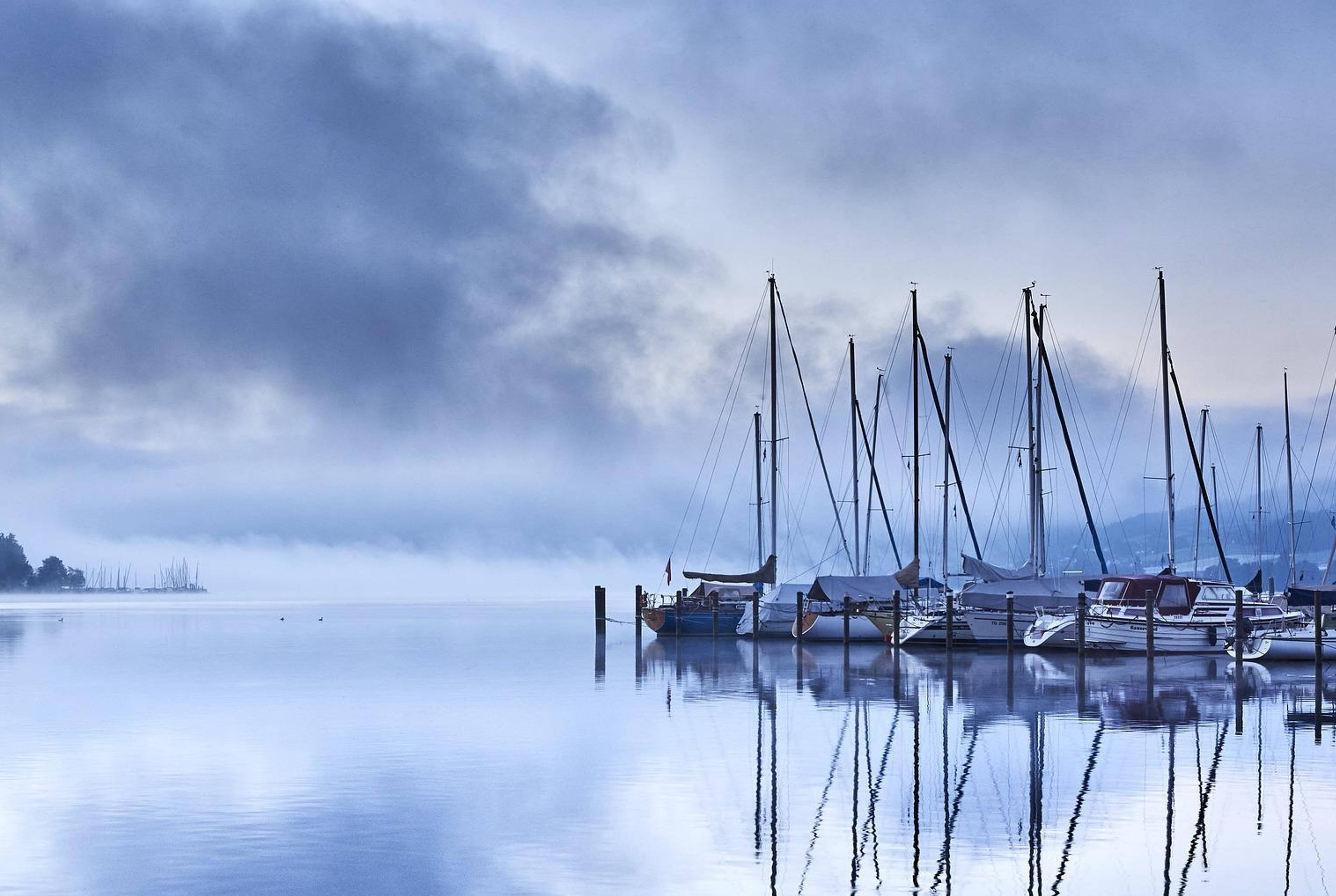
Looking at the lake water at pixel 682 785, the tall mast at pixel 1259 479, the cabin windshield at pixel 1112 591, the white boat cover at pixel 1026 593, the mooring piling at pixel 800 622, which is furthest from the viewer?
the tall mast at pixel 1259 479

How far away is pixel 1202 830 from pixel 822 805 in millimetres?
→ 5533

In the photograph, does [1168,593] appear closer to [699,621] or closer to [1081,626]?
[1081,626]

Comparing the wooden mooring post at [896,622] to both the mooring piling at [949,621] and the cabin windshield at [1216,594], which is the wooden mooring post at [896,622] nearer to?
the mooring piling at [949,621]

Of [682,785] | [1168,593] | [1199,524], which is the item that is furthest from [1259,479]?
[682,785]

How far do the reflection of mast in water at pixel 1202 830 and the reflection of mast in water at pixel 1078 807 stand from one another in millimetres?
1342

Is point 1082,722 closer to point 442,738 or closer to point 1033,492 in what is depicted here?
point 442,738

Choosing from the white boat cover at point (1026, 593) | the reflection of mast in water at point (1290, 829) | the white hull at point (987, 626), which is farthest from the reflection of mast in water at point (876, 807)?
the white boat cover at point (1026, 593)

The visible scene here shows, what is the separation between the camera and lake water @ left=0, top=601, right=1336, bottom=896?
1809 centimetres

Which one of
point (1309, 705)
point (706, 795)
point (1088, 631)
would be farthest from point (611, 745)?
point (1088, 631)

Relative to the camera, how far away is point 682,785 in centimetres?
2564

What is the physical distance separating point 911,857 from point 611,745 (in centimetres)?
1453

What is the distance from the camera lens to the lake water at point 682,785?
18.1 metres

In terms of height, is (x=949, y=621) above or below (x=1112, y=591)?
below

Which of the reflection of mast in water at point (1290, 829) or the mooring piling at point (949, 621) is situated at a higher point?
the mooring piling at point (949, 621)
